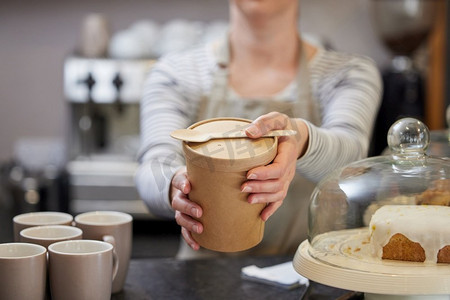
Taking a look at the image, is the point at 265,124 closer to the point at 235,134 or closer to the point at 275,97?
the point at 235,134

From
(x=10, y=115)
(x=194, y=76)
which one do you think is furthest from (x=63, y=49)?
(x=194, y=76)

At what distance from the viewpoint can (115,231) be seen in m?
1.16

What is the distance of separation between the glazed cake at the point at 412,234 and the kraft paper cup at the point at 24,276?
530 millimetres

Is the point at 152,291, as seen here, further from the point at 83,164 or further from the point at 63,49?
the point at 63,49

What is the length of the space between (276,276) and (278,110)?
617mm

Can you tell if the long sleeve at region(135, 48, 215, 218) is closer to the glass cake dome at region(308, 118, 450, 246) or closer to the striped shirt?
the striped shirt

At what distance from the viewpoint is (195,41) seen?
3289mm

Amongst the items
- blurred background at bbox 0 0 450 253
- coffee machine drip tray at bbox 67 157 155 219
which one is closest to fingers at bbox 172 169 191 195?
blurred background at bbox 0 0 450 253

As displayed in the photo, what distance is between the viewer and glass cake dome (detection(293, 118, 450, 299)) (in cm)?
105

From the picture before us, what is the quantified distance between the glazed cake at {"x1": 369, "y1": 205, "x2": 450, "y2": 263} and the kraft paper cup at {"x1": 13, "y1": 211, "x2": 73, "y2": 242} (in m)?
0.54

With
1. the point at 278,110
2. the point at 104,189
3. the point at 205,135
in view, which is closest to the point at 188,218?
the point at 205,135

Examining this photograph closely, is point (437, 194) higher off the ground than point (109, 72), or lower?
lower

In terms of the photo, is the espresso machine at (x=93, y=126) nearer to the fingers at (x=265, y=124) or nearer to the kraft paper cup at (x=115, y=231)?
the kraft paper cup at (x=115, y=231)

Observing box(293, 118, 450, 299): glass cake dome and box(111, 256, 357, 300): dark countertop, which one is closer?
box(293, 118, 450, 299): glass cake dome
